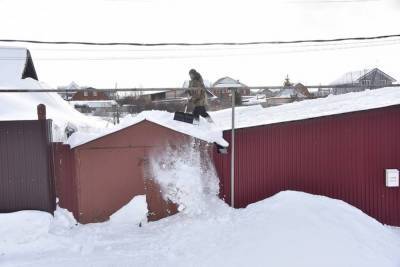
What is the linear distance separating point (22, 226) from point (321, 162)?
541 cm

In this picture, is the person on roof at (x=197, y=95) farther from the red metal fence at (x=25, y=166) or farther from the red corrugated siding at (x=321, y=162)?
the red metal fence at (x=25, y=166)

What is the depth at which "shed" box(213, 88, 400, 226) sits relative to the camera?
7.41 metres

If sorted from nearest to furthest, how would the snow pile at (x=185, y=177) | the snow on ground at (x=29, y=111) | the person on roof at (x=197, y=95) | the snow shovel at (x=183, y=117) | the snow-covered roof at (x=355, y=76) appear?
the snow pile at (x=185, y=177)
the snow shovel at (x=183, y=117)
the person on roof at (x=197, y=95)
the snow on ground at (x=29, y=111)
the snow-covered roof at (x=355, y=76)

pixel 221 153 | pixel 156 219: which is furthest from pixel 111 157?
pixel 221 153

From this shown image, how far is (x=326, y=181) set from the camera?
753cm

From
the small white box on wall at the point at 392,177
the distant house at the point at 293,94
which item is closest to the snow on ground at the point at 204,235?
the small white box on wall at the point at 392,177

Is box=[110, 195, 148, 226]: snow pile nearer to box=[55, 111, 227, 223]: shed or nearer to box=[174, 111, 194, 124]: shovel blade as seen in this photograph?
box=[55, 111, 227, 223]: shed

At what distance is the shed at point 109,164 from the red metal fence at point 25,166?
231 millimetres

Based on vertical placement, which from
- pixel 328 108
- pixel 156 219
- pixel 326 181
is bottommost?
pixel 156 219

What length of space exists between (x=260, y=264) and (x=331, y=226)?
1409 millimetres

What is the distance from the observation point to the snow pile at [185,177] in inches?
285

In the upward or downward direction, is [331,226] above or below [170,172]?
below

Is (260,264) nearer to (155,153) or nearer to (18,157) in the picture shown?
(155,153)

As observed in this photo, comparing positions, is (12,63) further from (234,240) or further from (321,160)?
(234,240)
